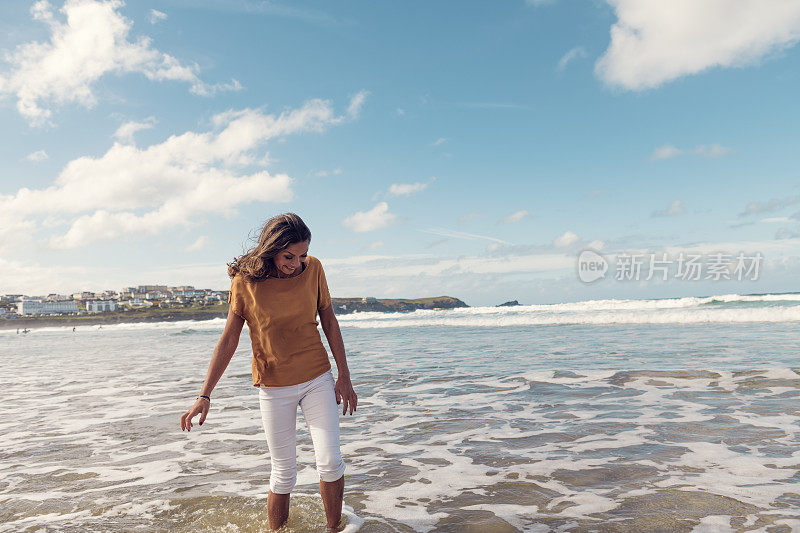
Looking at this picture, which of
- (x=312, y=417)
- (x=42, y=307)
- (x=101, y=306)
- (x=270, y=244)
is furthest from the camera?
(x=42, y=307)

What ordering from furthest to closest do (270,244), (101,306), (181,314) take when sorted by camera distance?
(101,306), (181,314), (270,244)

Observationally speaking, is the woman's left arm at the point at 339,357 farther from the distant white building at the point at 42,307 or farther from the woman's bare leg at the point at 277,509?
the distant white building at the point at 42,307

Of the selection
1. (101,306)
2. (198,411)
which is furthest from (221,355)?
(101,306)

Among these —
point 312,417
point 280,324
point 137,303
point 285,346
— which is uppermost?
point 280,324

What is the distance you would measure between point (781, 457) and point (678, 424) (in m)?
1.48

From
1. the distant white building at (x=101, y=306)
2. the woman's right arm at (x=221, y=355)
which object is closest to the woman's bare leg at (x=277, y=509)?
the woman's right arm at (x=221, y=355)

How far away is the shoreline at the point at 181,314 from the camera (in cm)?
7112

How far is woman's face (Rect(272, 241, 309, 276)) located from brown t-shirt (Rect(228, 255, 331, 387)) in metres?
0.08

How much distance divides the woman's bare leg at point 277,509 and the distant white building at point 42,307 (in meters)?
103

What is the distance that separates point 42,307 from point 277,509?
367ft

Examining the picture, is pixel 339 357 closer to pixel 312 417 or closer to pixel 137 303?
pixel 312 417

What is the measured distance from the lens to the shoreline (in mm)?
71125

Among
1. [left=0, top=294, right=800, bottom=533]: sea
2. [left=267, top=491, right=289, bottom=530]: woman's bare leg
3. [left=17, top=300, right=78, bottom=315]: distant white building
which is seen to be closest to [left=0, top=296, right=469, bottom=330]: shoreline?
[left=17, top=300, right=78, bottom=315]: distant white building

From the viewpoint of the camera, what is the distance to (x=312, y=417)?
12.0 ft
